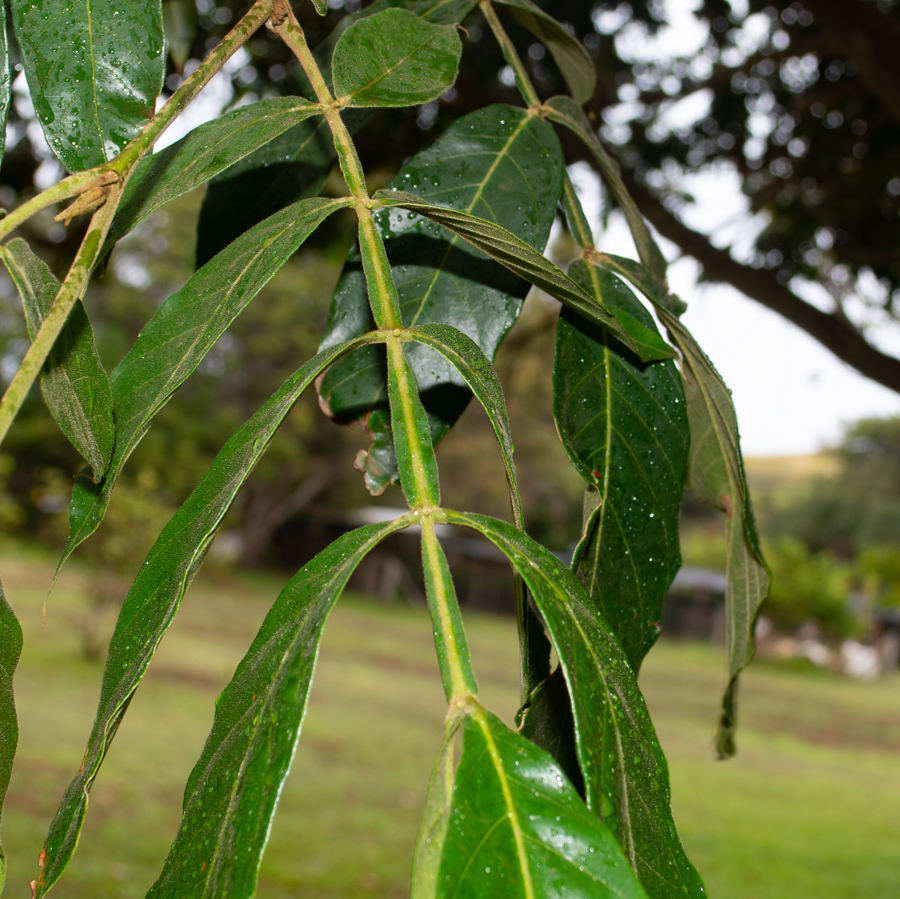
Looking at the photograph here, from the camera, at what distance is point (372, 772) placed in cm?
586

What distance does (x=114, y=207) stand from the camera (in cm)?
35

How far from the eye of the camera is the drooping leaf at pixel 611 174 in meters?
0.56

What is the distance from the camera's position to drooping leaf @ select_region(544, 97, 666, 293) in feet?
1.84

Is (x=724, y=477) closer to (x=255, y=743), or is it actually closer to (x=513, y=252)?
(x=513, y=252)

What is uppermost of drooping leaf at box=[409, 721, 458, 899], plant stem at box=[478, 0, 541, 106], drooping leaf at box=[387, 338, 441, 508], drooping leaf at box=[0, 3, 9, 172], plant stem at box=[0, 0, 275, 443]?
plant stem at box=[478, 0, 541, 106]

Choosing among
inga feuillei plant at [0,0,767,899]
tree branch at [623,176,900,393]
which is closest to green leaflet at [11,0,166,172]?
inga feuillei plant at [0,0,767,899]

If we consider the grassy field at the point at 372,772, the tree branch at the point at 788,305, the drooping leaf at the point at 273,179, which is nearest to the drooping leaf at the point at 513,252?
the drooping leaf at the point at 273,179

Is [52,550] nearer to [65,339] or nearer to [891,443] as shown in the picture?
[65,339]

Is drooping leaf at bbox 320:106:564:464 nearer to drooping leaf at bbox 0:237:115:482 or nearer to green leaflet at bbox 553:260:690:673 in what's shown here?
green leaflet at bbox 553:260:690:673

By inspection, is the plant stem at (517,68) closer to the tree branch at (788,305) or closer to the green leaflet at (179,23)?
the green leaflet at (179,23)

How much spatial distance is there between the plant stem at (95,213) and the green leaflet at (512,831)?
0.14 metres

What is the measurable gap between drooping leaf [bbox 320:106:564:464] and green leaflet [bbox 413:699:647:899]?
10.7 inches

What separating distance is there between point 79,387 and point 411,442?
0.13 metres

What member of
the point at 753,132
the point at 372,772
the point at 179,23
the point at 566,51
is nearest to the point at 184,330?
the point at 566,51
